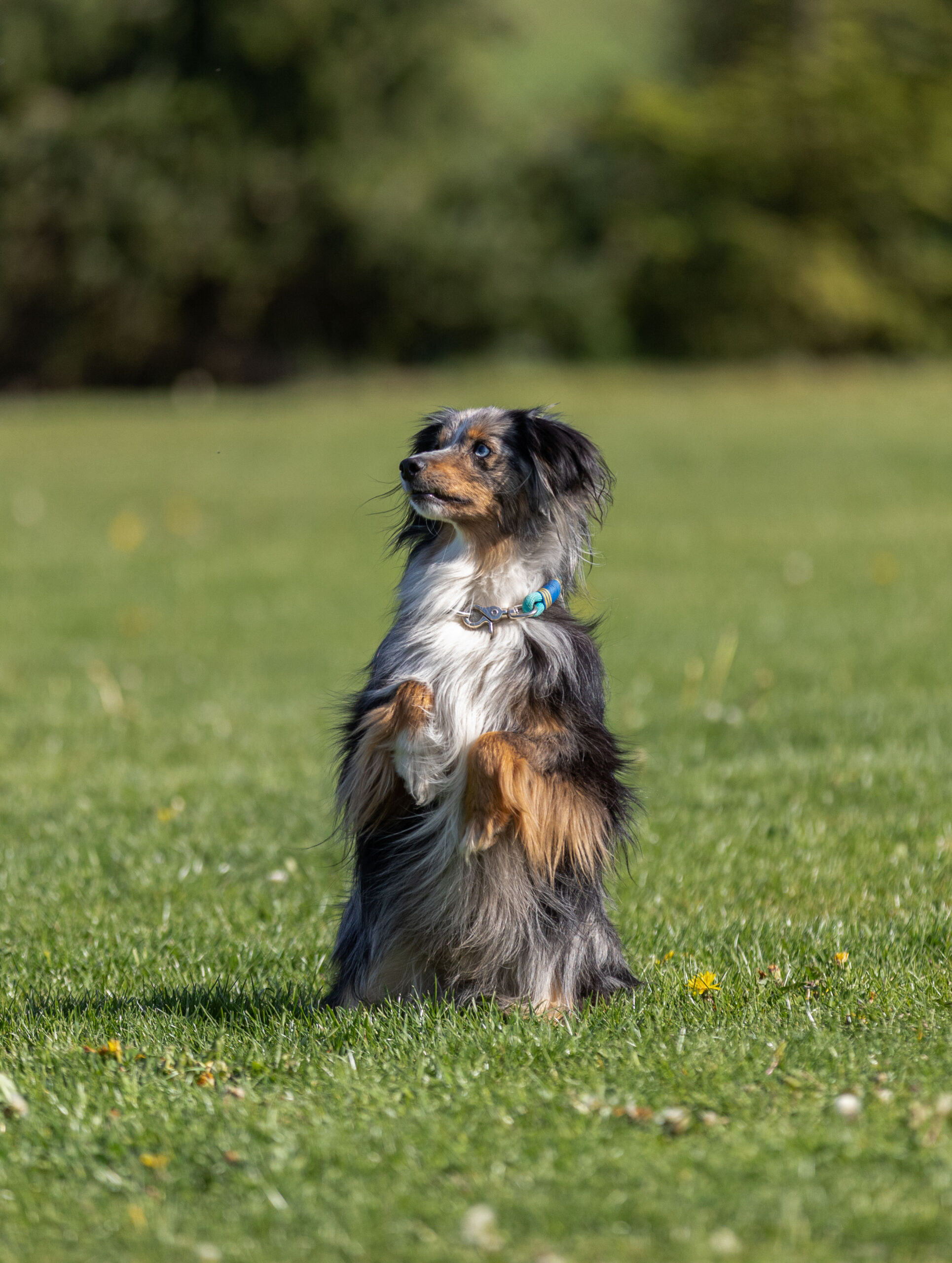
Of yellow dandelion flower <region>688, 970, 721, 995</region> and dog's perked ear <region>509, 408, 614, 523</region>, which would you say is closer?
dog's perked ear <region>509, 408, 614, 523</region>

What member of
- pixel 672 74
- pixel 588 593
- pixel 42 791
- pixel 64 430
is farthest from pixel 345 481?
pixel 672 74

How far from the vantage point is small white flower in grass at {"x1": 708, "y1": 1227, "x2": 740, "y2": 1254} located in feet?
9.01

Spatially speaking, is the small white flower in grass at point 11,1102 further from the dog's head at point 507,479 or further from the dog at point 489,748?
the dog's head at point 507,479

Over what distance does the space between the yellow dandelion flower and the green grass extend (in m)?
0.07

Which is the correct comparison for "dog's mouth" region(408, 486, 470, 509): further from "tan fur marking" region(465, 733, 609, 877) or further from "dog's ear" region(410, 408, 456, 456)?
"tan fur marking" region(465, 733, 609, 877)

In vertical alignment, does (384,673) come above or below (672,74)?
below

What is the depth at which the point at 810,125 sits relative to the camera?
133ft

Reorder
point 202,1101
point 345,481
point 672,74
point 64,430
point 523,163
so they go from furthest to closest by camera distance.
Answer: point 672,74 < point 523,163 < point 64,430 < point 345,481 < point 202,1101

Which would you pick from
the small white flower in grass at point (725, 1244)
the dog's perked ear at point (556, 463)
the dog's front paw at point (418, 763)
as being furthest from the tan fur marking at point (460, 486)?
the small white flower in grass at point (725, 1244)

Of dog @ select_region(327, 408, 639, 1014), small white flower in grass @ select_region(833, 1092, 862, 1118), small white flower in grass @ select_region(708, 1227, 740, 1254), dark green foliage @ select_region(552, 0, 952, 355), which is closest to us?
small white flower in grass @ select_region(708, 1227, 740, 1254)

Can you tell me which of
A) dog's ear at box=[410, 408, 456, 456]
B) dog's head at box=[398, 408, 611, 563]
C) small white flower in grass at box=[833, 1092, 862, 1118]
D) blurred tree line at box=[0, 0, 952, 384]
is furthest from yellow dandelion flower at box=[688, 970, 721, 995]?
blurred tree line at box=[0, 0, 952, 384]

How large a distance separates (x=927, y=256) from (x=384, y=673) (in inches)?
1705

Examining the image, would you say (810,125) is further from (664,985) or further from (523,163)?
(664,985)

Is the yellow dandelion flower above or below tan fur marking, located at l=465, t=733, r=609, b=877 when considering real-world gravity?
below
